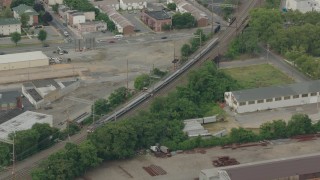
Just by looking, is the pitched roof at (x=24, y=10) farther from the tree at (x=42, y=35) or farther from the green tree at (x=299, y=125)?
the green tree at (x=299, y=125)

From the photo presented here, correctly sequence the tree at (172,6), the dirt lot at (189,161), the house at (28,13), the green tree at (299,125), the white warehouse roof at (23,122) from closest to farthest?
the dirt lot at (189,161)
the white warehouse roof at (23,122)
the green tree at (299,125)
the house at (28,13)
the tree at (172,6)

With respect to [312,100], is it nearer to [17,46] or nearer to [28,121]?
[28,121]

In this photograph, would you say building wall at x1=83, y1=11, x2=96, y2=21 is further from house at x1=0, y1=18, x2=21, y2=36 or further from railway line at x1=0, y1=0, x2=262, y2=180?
railway line at x1=0, y1=0, x2=262, y2=180

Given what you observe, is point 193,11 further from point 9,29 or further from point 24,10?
point 9,29

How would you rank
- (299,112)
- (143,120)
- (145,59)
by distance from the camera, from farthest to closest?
(145,59)
(299,112)
(143,120)

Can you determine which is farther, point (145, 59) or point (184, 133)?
point (145, 59)

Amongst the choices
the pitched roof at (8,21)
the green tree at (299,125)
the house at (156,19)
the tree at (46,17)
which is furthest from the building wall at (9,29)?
the green tree at (299,125)

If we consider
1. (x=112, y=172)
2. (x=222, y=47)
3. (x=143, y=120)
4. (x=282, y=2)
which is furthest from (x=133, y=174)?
(x=282, y=2)
